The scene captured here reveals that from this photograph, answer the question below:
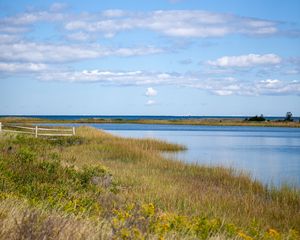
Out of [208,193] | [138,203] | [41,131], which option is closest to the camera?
[138,203]

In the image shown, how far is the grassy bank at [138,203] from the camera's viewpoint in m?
6.83

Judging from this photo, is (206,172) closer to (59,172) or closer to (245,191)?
(245,191)

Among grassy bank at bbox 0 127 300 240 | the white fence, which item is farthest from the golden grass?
the white fence

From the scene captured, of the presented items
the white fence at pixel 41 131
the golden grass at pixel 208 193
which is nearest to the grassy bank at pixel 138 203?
the golden grass at pixel 208 193

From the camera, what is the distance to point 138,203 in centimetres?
1076

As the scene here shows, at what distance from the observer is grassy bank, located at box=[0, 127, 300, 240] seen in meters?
6.83

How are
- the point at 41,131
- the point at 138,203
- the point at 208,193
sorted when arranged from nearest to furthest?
the point at 138,203 < the point at 208,193 < the point at 41,131

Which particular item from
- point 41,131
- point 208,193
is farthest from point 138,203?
point 41,131

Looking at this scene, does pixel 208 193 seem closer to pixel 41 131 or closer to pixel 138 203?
pixel 138 203

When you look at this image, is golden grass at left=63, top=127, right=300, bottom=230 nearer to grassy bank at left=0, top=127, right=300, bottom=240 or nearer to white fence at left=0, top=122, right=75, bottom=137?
grassy bank at left=0, top=127, right=300, bottom=240

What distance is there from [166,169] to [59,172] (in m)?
9.17

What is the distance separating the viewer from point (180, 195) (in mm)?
14281

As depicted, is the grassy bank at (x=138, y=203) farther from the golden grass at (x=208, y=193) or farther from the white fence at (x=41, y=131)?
the white fence at (x=41, y=131)

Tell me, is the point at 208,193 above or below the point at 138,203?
below
